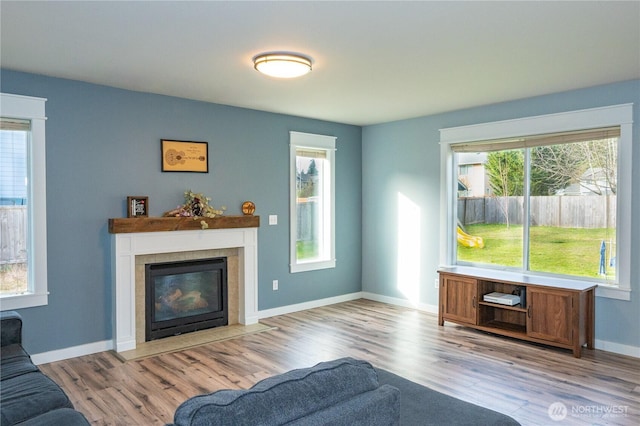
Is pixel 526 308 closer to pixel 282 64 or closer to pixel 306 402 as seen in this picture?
pixel 282 64

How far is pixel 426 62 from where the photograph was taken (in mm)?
3553

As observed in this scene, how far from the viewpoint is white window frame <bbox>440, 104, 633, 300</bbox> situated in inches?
163

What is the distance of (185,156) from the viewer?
15.9 ft

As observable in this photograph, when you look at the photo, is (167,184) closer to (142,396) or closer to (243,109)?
(243,109)

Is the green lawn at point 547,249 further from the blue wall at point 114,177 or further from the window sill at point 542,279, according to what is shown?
the blue wall at point 114,177

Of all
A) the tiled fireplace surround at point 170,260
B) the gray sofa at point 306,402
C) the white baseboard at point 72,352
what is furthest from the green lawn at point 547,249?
the white baseboard at point 72,352

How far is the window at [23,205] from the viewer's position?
12.6 feet

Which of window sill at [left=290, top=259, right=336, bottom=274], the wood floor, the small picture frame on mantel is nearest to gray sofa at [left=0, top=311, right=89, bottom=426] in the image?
the wood floor

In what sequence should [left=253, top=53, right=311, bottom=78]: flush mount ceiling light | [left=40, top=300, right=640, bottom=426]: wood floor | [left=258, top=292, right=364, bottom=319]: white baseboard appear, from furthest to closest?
[left=258, top=292, right=364, bottom=319]: white baseboard
[left=253, top=53, right=311, bottom=78]: flush mount ceiling light
[left=40, top=300, right=640, bottom=426]: wood floor

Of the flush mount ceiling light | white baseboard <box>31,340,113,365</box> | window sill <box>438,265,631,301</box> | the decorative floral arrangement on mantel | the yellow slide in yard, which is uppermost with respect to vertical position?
the flush mount ceiling light

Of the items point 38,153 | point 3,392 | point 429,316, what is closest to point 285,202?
point 429,316

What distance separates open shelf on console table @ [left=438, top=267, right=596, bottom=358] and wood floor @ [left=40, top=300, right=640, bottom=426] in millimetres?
128

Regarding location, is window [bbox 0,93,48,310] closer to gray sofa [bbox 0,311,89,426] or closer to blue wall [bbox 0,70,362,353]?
blue wall [bbox 0,70,362,353]

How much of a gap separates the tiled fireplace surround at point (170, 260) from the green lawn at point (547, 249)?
8.80 ft
